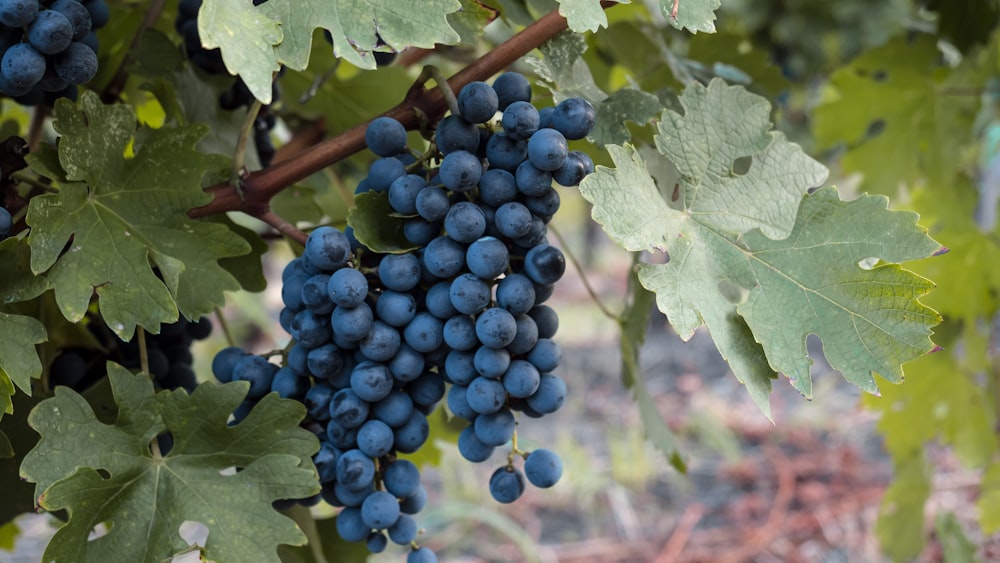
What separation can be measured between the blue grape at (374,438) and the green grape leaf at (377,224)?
15 centimetres

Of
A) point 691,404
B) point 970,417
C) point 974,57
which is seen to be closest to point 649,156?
point 974,57

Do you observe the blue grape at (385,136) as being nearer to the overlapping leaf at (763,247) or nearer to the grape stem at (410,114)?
the grape stem at (410,114)

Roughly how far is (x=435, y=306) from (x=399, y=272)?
4 centimetres

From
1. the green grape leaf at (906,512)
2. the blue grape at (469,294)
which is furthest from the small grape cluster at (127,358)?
the green grape leaf at (906,512)

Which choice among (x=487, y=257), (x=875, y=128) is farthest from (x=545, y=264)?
(x=875, y=128)

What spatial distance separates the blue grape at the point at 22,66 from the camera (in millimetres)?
656

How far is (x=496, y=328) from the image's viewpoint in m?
0.66

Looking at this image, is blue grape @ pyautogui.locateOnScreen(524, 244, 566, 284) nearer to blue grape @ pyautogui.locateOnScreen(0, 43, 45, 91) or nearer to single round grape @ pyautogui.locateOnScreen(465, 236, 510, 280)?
single round grape @ pyautogui.locateOnScreen(465, 236, 510, 280)

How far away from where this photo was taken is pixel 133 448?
0.70m

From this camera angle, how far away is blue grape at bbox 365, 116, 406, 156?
0.70 m

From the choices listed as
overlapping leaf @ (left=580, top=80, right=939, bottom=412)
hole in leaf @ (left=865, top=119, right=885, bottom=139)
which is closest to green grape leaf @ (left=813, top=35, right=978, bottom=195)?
hole in leaf @ (left=865, top=119, right=885, bottom=139)

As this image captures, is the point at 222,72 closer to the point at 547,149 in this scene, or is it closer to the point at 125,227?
the point at 125,227

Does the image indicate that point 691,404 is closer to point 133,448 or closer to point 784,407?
point 784,407

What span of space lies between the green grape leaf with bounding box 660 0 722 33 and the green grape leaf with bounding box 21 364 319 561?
439 millimetres
